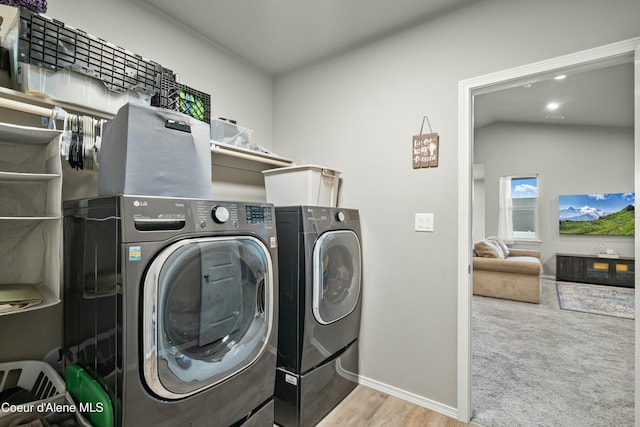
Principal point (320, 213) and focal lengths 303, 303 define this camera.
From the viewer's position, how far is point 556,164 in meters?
6.51

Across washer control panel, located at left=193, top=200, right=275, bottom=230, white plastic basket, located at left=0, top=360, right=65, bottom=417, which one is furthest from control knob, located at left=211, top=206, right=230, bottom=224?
white plastic basket, located at left=0, top=360, right=65, bottom=417

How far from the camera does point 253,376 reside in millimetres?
1428

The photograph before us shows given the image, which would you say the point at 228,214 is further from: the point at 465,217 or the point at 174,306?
the point at 465,217

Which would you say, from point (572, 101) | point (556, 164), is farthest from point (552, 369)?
point (556, 164)

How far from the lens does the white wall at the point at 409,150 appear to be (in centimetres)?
175

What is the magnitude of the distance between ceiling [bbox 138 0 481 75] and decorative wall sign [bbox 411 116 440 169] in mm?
712

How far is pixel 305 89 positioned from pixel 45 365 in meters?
2.53

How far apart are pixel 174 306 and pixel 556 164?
7.90 metres

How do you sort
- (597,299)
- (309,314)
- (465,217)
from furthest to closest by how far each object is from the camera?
(597,299) < (465,217) < (309,314)

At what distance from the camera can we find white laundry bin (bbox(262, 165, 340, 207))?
82.4 inches

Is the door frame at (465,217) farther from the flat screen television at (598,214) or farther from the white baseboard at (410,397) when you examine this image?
the flat screen television at (598,214)

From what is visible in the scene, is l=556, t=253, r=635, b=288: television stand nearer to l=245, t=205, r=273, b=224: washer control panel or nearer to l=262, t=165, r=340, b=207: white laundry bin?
l=262, t=165, r=340, b=207: white laundry bin

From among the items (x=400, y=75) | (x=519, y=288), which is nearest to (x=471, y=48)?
(x=400, y=75)

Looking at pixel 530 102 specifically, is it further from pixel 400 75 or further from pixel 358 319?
pixel 358 319
